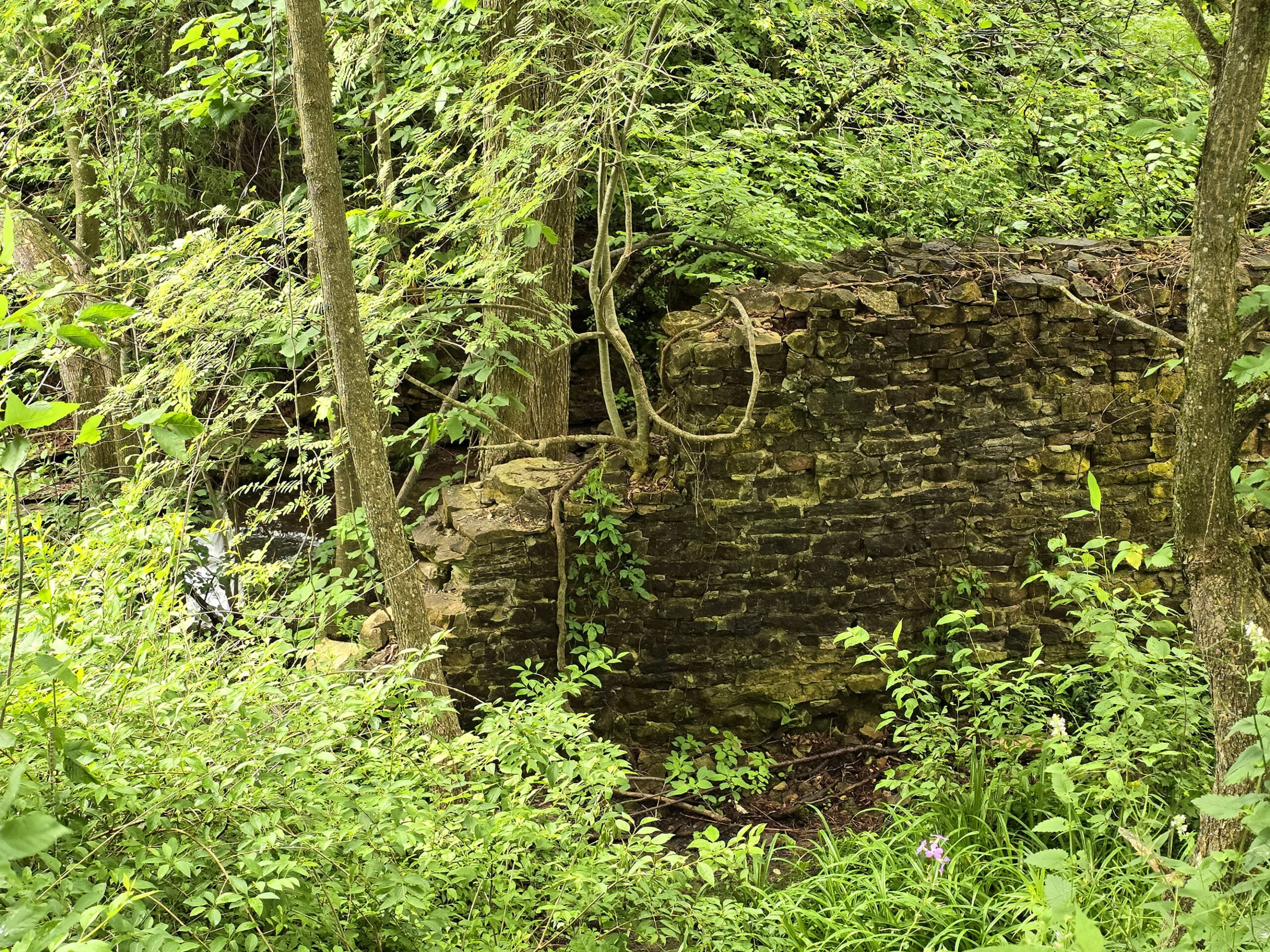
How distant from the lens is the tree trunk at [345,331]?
3.30m

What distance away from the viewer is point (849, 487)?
4828 millimetres

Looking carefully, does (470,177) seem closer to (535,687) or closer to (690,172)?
(690,172)

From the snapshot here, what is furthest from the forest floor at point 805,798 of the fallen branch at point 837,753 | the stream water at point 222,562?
the stream water at point 222,562

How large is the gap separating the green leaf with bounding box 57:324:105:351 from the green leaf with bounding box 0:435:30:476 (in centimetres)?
17

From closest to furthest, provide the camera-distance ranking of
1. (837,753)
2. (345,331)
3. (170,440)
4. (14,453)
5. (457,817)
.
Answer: (14,453), (170,440), (457,817), (345,331), (837,753)

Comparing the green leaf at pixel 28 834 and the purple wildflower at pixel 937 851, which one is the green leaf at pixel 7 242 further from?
the purple wildflower at pixel 937 851

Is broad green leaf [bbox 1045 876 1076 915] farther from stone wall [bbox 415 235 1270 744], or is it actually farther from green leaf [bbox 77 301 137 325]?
stone wall [bbox 415 235 1270 744]

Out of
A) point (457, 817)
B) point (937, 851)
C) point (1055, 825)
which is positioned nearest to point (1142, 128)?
point (1055, 825)

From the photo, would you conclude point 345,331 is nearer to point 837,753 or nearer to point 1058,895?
point 1058,895

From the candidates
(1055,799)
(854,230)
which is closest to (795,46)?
(854,230)

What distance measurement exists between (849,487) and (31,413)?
162 inches

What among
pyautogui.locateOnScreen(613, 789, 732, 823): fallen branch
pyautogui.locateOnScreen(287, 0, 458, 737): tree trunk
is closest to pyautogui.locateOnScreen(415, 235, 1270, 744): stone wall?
pyautogui.locateOnScreen(613, 789, 732, 823): fallen branch

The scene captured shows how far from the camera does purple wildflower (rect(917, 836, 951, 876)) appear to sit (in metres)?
3.13

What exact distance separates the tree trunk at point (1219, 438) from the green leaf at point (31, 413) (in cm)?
271
